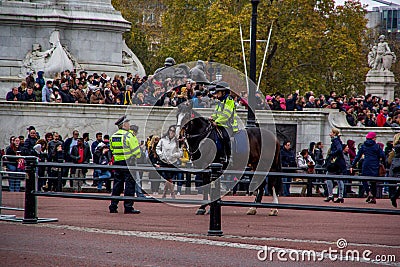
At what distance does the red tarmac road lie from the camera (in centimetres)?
1384

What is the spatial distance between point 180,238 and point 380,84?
1944 inches

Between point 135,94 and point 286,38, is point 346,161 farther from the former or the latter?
point 286,38

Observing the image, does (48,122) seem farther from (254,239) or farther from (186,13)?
(186,13)

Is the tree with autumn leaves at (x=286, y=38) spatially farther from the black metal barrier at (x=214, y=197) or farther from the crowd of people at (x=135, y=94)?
the black metal barrier at (x=214, y=197)

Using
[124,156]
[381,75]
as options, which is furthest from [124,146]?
[381,75]

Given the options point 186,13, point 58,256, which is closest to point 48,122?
point 58,256

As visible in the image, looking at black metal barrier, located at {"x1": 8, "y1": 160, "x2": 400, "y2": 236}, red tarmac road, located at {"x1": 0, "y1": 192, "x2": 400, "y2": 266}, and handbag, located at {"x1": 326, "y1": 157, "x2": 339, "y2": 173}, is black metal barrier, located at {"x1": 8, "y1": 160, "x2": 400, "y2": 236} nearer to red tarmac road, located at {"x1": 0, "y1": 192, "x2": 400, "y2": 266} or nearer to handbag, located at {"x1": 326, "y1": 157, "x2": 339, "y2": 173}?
red tarmac road, located at {"x1": 0, "y1": 192, "x2": 400, "y2": 266}

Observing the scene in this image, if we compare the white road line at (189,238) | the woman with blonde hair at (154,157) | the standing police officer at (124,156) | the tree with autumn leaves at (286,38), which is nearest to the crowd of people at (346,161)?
the woman with blonde hair at (154,157)

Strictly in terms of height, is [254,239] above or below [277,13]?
below

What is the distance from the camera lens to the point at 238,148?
2259cm

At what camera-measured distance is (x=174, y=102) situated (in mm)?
34719

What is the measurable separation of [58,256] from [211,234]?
3.36 m
